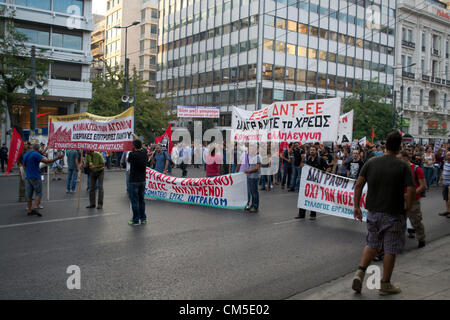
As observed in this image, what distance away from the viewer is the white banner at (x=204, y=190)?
36.7ft

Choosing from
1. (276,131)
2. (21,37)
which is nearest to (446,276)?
(276,131)

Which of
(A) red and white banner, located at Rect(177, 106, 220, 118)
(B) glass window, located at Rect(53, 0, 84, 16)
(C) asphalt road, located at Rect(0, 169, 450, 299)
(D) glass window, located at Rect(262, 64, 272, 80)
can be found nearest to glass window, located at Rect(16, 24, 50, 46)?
(B) glass window, located at Rect(53, 0, 84, 16)

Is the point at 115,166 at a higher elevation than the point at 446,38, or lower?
lower

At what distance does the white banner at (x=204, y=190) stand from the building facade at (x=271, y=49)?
114ft

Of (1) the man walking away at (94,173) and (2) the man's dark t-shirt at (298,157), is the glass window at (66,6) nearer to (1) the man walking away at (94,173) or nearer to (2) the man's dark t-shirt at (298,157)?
(2) the man's dark t-shirt at (298,157)

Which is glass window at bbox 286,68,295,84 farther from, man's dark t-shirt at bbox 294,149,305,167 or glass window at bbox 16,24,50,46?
man's dark t-shirt at bbox 294,149,305,167

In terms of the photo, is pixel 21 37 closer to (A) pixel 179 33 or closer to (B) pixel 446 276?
(B) pixel 446 276

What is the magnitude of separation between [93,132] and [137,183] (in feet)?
12.1

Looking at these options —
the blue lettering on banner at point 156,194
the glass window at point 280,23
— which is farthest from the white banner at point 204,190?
the glass window at point 280,23

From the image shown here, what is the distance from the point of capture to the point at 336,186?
9445 mm

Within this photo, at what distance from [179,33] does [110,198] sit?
49574 mm

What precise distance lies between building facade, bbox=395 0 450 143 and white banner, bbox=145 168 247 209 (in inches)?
2104

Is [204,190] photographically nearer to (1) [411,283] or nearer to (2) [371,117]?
(1) [411,283]

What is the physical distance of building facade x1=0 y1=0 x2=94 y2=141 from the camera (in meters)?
33.6
